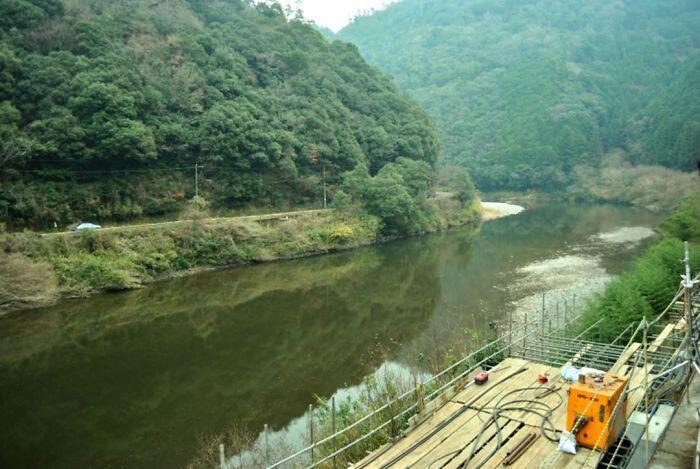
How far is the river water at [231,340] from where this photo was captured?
37.6 feet

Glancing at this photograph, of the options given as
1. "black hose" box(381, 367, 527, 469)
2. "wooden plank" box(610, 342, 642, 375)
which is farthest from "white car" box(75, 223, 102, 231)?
"wooden plank" box(610, 342, 642, 375)

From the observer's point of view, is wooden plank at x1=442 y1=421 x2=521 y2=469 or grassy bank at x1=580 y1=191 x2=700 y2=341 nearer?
wooden plank at x1=442 y1=421 x2=521 y2=469

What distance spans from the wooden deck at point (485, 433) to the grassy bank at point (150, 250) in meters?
18.8

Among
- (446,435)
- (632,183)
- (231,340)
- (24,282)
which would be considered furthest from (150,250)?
(632,183)

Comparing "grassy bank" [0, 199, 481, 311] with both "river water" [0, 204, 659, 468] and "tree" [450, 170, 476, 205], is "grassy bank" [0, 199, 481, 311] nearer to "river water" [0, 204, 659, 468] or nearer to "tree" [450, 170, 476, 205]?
"river water" [0, 204, 659, 468]

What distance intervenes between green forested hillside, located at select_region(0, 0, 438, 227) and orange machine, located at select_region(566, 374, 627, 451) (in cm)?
2600

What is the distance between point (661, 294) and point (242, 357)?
12405 mm

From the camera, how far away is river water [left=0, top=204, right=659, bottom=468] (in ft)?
37.6

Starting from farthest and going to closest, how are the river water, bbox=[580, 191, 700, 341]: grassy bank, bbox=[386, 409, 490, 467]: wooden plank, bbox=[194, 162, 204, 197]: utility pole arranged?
bbox=[194, 162, 204, 197]: utility pole < bbox=[580, 191, 700, 341]: grassy bank < the river water < bbox=[386, 409, 490, 467]: wooden plank

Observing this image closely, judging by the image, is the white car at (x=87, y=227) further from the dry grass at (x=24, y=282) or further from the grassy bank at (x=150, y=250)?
the dry grass at (x=24, y=282)

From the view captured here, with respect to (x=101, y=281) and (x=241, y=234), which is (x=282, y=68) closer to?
(x=241, y=234)

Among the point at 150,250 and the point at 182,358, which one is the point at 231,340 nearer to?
the point at 182,358

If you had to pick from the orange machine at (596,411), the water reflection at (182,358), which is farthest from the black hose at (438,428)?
the water reflection at (182,358)

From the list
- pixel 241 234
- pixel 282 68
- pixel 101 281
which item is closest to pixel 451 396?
pixel 101 281
